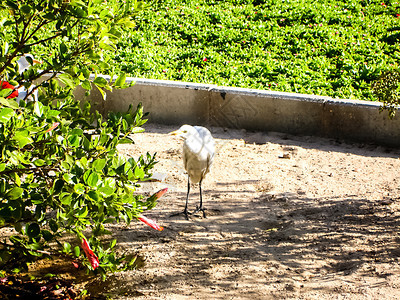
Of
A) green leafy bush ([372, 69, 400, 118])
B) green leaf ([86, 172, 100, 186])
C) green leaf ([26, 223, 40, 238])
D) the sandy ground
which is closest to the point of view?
green leaf ([86, 172, 100, 186])

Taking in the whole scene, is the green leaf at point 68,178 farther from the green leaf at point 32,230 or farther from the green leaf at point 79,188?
the green leaf at point 32,230

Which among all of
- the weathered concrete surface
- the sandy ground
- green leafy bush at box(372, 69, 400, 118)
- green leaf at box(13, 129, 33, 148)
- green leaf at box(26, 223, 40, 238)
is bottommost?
the sandy ground

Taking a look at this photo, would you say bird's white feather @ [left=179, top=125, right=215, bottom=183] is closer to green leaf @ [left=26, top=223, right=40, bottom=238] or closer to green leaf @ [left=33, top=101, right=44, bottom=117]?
green leaf @ [left=26, top=223, right=40, bottom=238]

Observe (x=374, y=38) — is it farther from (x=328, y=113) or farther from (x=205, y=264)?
(x=205, y=264)

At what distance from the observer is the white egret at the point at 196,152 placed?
5613mm

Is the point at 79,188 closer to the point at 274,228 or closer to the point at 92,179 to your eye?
the point at 92,179

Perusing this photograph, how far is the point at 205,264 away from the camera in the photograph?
4.78 metres

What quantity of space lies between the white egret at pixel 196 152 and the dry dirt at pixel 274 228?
39cm

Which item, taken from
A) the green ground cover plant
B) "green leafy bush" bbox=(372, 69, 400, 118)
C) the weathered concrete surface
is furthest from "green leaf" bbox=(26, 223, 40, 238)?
the green ground cover plant

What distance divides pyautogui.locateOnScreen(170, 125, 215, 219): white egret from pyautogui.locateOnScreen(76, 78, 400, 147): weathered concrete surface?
6.62 feet

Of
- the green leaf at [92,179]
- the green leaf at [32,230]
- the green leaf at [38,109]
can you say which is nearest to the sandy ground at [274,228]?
the green leaf at [32,230]

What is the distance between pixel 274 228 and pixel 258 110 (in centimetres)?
273

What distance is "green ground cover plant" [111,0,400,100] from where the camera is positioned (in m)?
8.52

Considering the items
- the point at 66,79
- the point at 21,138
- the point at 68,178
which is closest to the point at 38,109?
the point at 66,79
